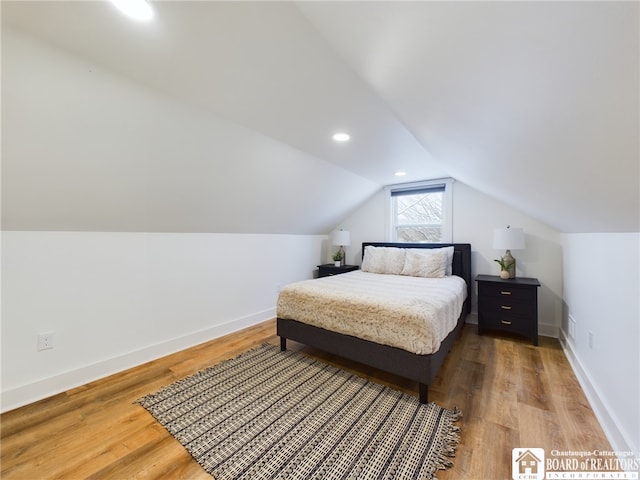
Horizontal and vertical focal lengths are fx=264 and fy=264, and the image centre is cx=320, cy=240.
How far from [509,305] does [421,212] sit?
1.74 m

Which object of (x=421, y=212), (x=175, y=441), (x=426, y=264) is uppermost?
(x=421, y=212)

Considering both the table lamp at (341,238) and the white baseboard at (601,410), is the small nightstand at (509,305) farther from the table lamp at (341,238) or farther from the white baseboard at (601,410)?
the table lamp at (341,238)

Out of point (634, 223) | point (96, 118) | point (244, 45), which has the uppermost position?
point (244, 45)

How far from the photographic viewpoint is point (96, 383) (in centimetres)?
214

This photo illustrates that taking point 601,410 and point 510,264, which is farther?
point 510,264

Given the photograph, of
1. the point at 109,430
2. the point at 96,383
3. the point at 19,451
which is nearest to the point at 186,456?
the point at 109,430

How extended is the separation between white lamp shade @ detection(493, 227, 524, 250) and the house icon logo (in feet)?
6.94

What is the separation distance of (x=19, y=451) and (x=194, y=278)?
5.51ft

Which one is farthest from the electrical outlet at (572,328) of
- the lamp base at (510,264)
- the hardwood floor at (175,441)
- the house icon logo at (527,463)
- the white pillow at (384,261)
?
the white pillow at (384,261)

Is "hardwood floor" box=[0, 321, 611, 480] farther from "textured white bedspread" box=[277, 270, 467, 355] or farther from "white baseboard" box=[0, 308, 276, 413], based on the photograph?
"textured white bedspread" box=[277, 270, 467, 355]

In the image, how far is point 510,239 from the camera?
9.86ft

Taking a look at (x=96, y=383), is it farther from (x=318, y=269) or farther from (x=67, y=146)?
(x=318, y=269)

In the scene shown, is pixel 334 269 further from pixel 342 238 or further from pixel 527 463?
pixel 527 463

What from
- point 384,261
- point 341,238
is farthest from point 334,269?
point 384,261
